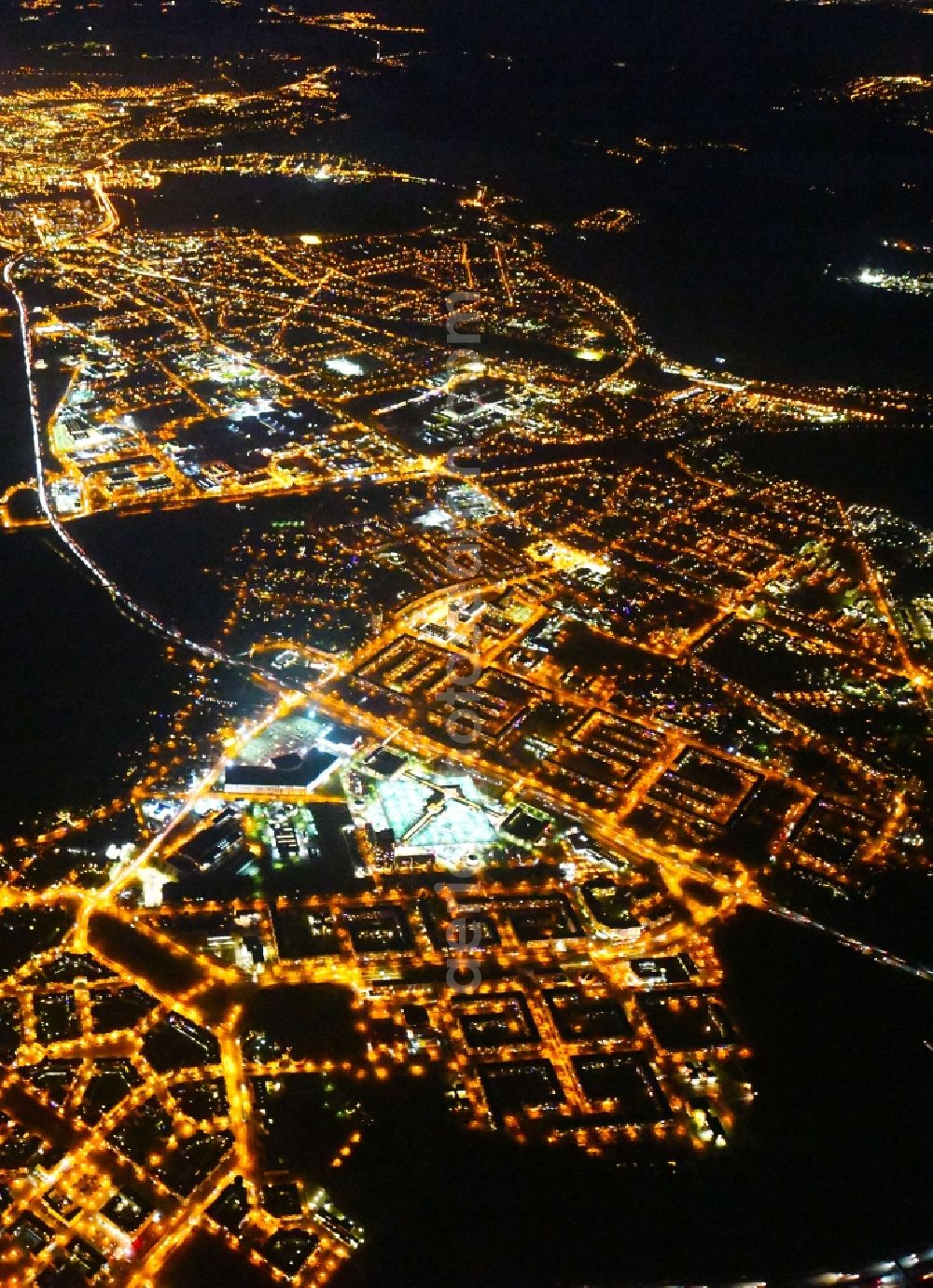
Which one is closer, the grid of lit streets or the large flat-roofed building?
the grid of lit streets

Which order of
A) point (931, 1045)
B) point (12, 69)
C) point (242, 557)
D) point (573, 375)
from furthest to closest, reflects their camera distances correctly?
point (12, 69)
point (573, 375)
point (242, 557)
point (931, 1045)

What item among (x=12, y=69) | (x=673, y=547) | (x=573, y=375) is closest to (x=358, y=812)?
(x=673, y=547)

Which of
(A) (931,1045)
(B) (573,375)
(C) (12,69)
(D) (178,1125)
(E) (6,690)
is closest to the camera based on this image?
(D) (178,1125)

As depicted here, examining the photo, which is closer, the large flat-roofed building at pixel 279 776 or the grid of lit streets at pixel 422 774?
the grid of lit streets at pixel 422 774

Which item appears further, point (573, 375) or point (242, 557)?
point (573, 375)

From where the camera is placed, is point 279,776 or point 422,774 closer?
point 279,776

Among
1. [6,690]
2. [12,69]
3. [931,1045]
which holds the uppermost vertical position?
[12,69]

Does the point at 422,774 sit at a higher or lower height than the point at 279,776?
lower

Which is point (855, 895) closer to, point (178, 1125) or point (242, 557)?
point (178, 1125)
